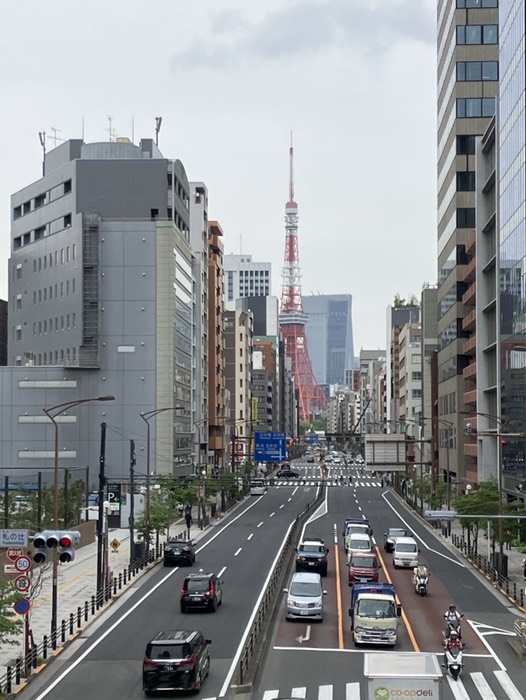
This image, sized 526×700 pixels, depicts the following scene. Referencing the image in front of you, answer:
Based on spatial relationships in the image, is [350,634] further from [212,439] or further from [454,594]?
[212,439]

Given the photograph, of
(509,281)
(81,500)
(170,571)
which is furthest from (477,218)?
(170,571)

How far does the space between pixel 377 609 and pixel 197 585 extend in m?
10.1

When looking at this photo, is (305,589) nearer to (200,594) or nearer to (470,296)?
(200,594)

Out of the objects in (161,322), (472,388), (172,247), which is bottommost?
(472,388)

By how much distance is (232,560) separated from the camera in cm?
6291

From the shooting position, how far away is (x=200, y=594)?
142 feet

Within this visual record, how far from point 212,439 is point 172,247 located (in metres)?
43.0

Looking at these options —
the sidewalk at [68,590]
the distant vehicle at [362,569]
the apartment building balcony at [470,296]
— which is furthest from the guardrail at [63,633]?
the apartment building balcony at [470,296]

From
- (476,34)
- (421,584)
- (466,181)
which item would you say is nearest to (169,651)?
(421,584)

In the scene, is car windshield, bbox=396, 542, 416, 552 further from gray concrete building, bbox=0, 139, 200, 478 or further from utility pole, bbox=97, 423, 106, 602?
gray concrete building, bbox=0, 139, 200, 478

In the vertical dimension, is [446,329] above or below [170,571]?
above

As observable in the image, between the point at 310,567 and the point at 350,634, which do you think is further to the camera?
the point at 310,567

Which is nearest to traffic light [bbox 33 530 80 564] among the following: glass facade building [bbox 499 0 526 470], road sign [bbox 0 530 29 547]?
road sign [bbox 0 530 29 547]

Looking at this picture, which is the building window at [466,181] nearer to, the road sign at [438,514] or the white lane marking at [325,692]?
the road sign at [438,514]
